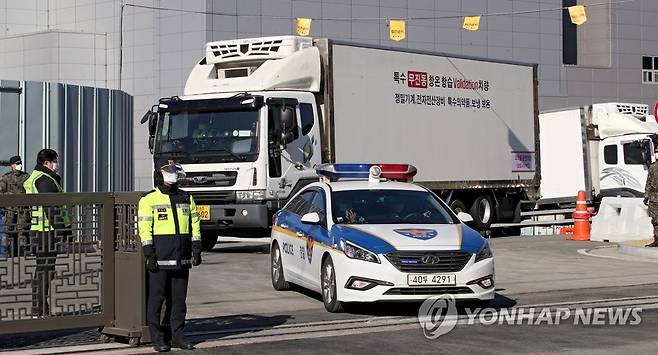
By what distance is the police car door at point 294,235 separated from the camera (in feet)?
48.7

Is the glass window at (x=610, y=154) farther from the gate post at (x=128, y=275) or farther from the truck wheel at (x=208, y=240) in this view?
the gate post at (x=128, y=275)

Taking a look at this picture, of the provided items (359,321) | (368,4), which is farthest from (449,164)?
(368,4)

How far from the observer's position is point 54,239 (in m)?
10.7

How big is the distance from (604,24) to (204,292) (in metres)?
42.1

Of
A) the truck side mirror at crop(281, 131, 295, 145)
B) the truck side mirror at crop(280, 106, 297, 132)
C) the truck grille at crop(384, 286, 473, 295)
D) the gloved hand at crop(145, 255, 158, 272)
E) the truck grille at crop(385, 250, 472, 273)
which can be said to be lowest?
the truck grille at crop(384, 286, 473, 295)

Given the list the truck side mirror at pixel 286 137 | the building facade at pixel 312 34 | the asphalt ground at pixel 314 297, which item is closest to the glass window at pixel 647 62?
the building facade at pixel 312 34

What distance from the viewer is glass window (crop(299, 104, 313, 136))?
21.5 m

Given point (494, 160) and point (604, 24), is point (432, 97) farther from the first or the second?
point (604, 24)

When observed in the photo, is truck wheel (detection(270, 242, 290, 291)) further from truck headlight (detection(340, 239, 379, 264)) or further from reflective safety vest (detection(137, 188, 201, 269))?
reflective safety vest (detection(137, 188, 201, 269))

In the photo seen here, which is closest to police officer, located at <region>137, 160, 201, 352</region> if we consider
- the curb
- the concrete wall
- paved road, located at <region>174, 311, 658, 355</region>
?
paved road, located at <region>174, 311, 658, 355</region>

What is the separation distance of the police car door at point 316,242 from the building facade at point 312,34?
2929 centimetres

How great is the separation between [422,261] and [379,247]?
50 centimetres

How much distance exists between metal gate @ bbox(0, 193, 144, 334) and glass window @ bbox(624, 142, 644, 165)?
74.3 ft

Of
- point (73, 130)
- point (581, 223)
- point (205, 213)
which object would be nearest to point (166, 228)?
point (205, 213)
